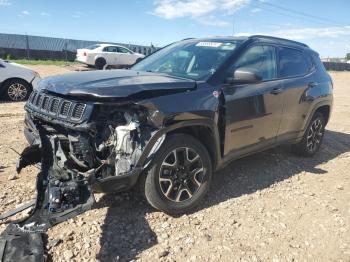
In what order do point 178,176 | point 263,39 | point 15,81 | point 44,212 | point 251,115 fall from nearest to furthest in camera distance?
point 44,212, point 178,176, point 251,115, point 263,39, point 15,81

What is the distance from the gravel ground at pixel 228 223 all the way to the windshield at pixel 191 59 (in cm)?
152

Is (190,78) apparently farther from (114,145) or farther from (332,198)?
(332,198)

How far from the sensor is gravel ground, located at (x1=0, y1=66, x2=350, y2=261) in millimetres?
3621

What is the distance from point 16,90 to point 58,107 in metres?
7.53

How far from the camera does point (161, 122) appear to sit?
12.3ft

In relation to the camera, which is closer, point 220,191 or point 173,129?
point 173,129

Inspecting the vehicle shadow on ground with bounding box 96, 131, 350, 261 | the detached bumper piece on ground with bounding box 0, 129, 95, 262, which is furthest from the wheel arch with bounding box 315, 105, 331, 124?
the detached bumper piece on ground with bounding box 0, 129, 95, 262

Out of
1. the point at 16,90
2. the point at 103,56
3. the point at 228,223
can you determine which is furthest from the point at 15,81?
the point at 103,56

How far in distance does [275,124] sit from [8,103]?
25.1 ft

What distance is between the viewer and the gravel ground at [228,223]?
3.62 meters

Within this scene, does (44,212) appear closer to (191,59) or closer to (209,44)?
(191,59)

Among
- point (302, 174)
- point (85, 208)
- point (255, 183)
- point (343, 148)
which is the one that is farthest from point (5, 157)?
point (343, 148)

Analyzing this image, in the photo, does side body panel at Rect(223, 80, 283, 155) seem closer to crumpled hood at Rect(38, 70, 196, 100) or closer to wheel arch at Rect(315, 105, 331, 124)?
crumpled hood at Rect(38, 70, 196, 100)

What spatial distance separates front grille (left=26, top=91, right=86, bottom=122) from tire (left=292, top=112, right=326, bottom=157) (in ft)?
13.3
